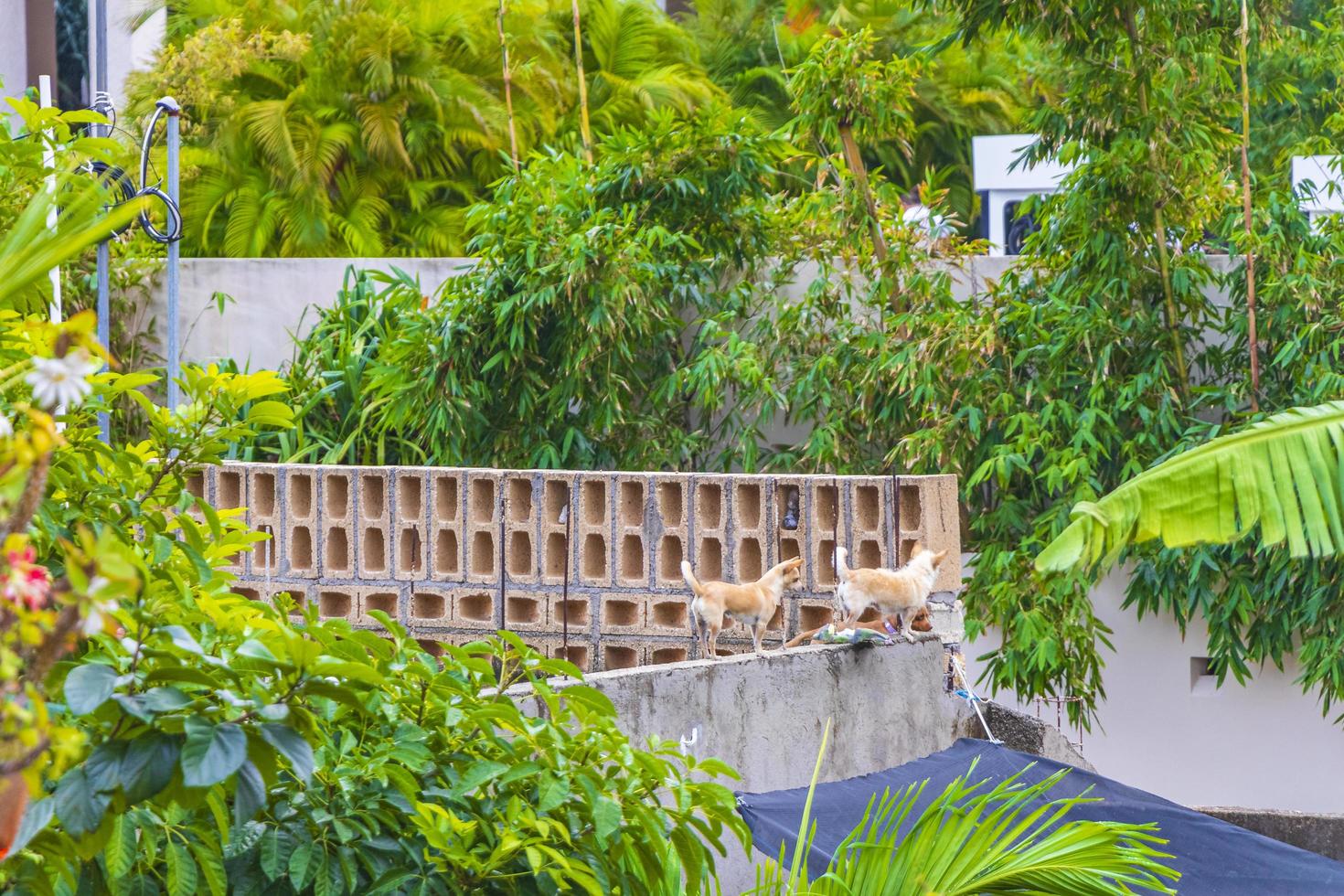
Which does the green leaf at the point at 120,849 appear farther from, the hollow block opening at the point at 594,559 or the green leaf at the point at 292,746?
the hollow block opening at the point at 594,559

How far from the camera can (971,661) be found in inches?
317

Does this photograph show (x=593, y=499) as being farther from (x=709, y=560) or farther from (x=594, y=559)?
(x=709, y=560)

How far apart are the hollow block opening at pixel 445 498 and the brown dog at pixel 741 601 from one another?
1.33m

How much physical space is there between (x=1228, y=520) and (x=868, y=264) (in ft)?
16.7

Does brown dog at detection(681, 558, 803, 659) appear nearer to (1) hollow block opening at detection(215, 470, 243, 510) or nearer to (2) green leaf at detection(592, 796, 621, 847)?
(1) hollow block opening at detection(215, 470, 243, 510)

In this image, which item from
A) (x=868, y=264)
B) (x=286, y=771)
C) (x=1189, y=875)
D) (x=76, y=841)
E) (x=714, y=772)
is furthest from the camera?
(x=868, y=264)

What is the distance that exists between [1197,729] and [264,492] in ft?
16.1

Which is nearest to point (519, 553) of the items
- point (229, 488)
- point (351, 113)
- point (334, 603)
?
point (334, 603)

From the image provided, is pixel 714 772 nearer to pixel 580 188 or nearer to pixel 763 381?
pixel 763 381

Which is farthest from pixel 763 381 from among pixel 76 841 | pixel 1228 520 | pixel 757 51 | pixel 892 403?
pixel 757 51

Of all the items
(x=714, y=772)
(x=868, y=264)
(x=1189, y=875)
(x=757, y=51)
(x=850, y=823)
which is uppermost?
(x=757, y=51)

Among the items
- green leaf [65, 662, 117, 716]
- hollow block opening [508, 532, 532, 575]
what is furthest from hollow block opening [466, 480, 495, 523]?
green leaf [65, 662, 117, 716]

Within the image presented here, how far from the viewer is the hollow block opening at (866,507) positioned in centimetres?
588

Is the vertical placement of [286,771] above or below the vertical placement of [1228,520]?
below
